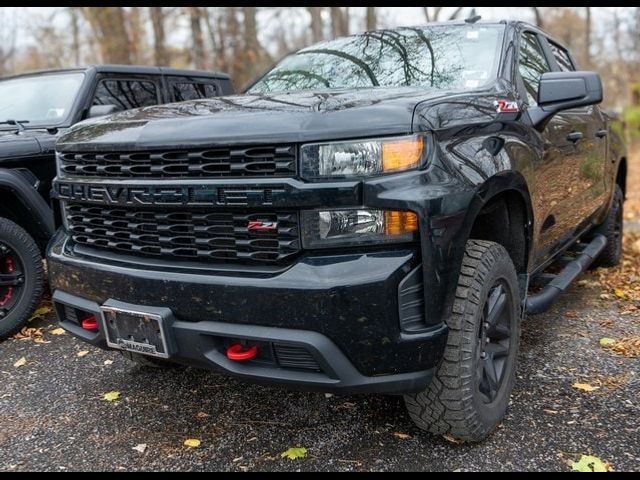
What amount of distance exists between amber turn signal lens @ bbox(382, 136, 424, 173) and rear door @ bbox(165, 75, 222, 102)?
12.6 ft

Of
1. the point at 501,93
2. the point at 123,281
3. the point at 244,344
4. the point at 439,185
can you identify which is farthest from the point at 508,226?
the point at 123,281

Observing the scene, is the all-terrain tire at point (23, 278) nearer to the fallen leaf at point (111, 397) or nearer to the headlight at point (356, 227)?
the fallen leaf at point (111, 397)

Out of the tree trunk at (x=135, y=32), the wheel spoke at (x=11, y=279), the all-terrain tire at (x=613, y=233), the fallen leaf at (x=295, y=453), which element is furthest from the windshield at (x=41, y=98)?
the tree trunk at (x=135, y=32)

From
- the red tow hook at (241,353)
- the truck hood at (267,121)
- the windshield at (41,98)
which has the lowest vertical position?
the red tow hook at (241,353)

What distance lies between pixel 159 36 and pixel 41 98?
14.0 meters

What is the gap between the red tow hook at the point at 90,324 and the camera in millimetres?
2589

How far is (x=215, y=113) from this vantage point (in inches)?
91.9

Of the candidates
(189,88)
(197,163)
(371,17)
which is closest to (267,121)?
(197,163)

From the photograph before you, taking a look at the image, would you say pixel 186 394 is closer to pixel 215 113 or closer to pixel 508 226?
pixel 215 113

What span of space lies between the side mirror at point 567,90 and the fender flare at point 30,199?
10.4ft

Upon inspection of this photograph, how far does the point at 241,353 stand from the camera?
218 centimetres

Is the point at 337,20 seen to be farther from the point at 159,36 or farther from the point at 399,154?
the point at 399,154

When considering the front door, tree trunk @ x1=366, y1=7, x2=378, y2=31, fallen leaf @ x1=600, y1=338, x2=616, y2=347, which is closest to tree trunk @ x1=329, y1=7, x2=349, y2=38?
tree trunk @ x1=366, y1=7, x2=378, y2=31

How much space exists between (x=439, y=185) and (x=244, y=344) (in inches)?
36.0
